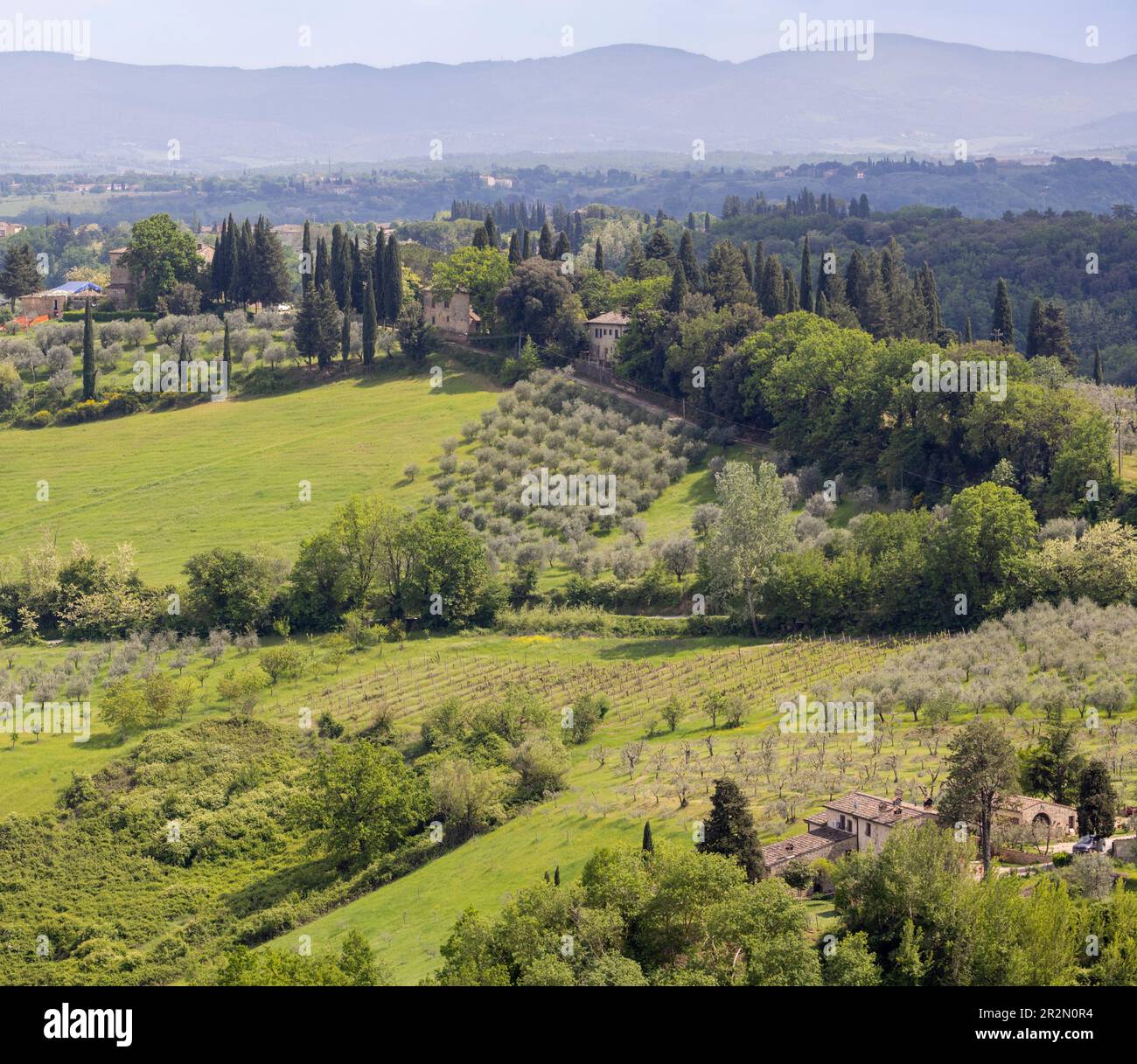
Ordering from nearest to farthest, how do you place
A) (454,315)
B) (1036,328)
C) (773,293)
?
(1036,328) < (773,293) < (454,315)

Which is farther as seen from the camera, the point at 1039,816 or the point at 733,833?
the point at 1039,816

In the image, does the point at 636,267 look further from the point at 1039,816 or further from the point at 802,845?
the point at 1039,816

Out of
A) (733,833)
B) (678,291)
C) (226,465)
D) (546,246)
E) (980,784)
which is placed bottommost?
(733,833)

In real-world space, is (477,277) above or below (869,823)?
above

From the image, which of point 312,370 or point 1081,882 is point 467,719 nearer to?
point 1081,882

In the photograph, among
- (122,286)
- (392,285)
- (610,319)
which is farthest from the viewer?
(122,286)

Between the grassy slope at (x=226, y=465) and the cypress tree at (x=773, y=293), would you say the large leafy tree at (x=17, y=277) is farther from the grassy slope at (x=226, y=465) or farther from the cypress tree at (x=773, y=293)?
the cypress tree at (x=773, y=293)

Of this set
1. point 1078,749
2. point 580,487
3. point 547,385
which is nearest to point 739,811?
point 1078,749

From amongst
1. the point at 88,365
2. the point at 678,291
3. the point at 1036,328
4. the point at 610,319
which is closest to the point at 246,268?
the point at 88,365
